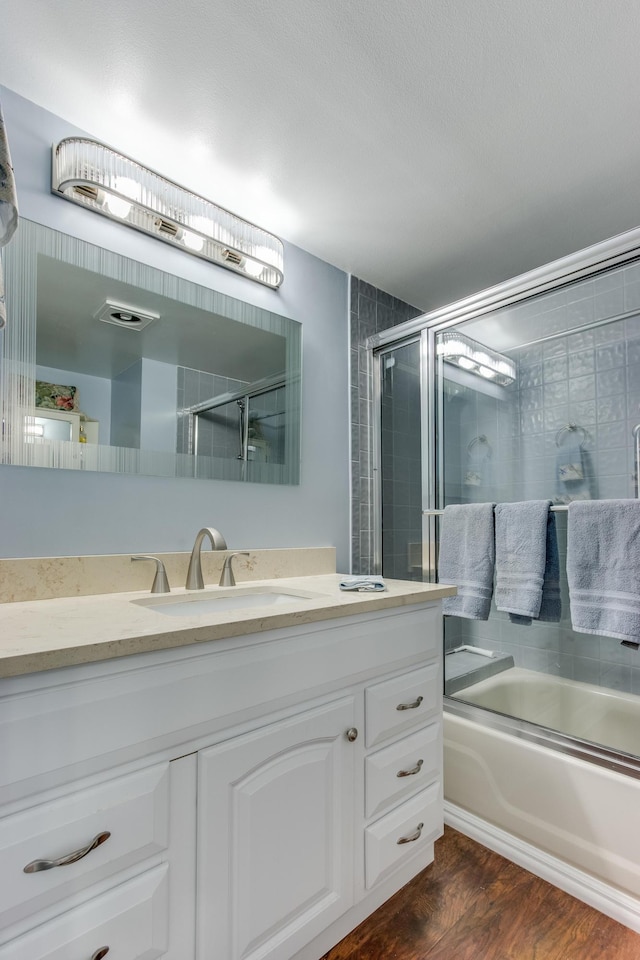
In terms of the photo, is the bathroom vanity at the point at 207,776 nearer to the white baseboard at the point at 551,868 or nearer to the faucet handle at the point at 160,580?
the faucet handle at the point at 160,580

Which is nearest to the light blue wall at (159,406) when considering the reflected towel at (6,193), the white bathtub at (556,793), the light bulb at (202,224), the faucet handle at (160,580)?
the faucet handle at (160,580)

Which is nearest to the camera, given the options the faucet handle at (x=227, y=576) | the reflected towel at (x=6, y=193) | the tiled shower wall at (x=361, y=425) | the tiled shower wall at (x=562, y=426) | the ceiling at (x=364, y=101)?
the reflected towel at (x=6, y=193)

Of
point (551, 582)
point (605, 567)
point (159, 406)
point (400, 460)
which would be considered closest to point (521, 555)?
point (551, 582)

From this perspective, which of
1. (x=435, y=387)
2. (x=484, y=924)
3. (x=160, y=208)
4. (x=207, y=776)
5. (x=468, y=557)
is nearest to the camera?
→ (x=207, y=776)

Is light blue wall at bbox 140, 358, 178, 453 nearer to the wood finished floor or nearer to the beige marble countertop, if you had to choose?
the beige marble countertop

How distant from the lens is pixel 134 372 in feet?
5.20

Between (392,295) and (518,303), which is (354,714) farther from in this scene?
(392,295)

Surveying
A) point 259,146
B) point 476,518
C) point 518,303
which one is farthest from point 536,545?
point 259,146

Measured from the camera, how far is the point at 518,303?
1.85 meters

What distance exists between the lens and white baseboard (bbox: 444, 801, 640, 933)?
1.37 meters

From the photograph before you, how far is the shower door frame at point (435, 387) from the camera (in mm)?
1537

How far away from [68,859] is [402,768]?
89 centimetres

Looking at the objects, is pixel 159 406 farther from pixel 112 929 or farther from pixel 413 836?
pixel 413 836

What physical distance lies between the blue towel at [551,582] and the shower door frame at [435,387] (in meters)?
0.37
